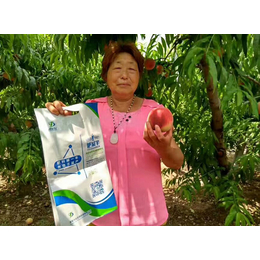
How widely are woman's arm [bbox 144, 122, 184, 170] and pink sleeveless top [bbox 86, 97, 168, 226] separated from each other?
0.10 metres

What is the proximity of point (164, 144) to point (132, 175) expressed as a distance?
25 cm

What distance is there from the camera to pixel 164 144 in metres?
1.02

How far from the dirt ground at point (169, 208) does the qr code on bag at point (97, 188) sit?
6.67 ft

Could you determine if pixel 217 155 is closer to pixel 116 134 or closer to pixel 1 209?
pixel 116 134

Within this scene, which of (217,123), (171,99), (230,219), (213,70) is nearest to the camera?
(213,70)

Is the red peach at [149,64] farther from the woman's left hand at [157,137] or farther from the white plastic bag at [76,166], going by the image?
Result: the woman's left hand at [157,137]

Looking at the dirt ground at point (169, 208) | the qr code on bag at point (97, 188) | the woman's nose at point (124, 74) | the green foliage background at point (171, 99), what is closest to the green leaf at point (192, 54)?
the green foliage background at point (171, 99)

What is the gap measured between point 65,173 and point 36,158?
1.28 feet

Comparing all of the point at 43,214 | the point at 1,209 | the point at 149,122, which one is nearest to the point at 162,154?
the point at 149,122

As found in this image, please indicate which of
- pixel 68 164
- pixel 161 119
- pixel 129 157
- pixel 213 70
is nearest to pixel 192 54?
pixel 213 70

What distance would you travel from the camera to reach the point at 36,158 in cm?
136

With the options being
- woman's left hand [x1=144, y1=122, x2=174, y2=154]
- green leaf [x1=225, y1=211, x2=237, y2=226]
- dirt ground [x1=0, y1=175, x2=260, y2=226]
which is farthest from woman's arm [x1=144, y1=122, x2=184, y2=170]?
dirt ground [x1=0, y1=175, x2=260, y2=226]

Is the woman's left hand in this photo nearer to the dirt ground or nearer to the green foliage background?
the green foliage background

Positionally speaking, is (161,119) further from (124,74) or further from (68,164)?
(68,164)
